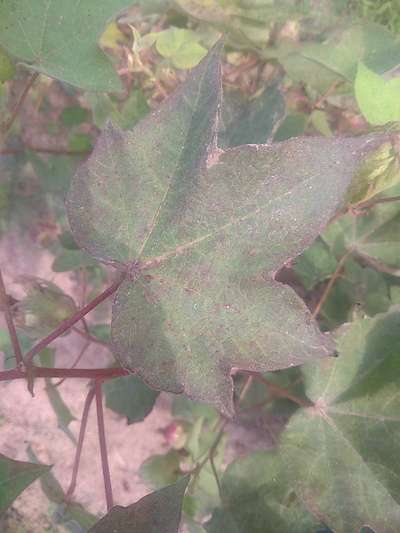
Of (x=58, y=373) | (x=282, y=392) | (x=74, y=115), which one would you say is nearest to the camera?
(x=58, y=373)

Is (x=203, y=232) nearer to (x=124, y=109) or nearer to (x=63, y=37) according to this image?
(x=63, y=37)

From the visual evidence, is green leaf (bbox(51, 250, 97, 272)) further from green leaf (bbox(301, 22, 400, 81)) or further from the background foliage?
green leaf (bbox(301, 22, 400, 81))

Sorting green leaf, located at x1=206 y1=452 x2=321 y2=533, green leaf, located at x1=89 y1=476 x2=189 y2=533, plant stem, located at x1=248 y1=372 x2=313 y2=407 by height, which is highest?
green leaf, located at x1=89 y1=476 x2=189 y2=533

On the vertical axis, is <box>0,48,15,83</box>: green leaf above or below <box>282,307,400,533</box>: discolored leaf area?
above

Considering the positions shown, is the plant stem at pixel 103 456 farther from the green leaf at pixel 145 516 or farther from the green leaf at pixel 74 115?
the green leaf at pixel 74 115

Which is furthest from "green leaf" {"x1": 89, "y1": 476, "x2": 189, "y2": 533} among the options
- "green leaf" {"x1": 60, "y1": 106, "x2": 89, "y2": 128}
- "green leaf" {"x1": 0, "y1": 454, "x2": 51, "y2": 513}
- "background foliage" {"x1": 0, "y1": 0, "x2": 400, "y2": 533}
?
"green leaf" {"x1": 60, "y1": 106, "x2": 89, "y2": 128}

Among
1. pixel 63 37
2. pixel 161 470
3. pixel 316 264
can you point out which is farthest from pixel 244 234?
pixel 161 470
